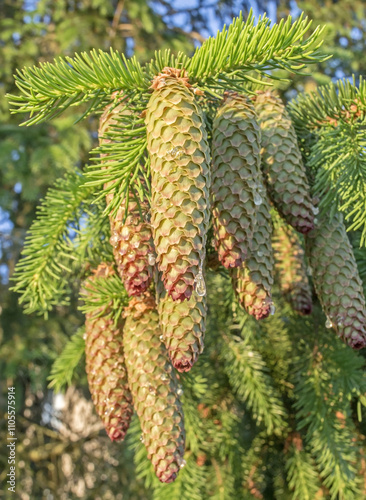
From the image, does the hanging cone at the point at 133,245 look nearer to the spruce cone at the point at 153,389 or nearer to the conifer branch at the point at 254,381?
the spruce cone at the point at 153,389

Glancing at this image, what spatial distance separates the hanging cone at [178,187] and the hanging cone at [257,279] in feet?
0.49

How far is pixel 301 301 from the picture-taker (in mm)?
1021

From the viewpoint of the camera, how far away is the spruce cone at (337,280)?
31.2 inches

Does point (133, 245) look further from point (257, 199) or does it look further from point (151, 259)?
point (257, 199)

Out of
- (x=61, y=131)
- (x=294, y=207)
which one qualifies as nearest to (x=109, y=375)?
(x=294, y=207)

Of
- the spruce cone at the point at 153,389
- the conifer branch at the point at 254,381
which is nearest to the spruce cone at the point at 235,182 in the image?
the spruce cone at the point at 153,389

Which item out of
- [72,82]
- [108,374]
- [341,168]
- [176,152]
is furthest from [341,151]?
[108,374]

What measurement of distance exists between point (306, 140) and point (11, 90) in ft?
11.3

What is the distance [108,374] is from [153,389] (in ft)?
0.41

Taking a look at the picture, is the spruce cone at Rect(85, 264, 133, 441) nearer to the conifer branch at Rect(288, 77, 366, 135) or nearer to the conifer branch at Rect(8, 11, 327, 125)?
the conifer branch at Rect(8, 11, 327, 125)

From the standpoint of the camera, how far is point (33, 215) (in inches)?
144

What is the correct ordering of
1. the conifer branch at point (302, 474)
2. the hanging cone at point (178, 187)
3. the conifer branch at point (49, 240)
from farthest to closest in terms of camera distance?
the conifer branch at point (302, 474)
the conifer branch at point (49, 240)
the hanging cone at point (178, 187)

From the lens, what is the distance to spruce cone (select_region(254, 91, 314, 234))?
809 millimetres

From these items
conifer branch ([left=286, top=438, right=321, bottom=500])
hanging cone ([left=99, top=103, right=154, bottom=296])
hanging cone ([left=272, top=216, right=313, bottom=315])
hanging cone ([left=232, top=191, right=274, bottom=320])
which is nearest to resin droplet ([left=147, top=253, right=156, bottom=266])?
hanging cone ([left=99, top=103, right=154, bottom=296])
